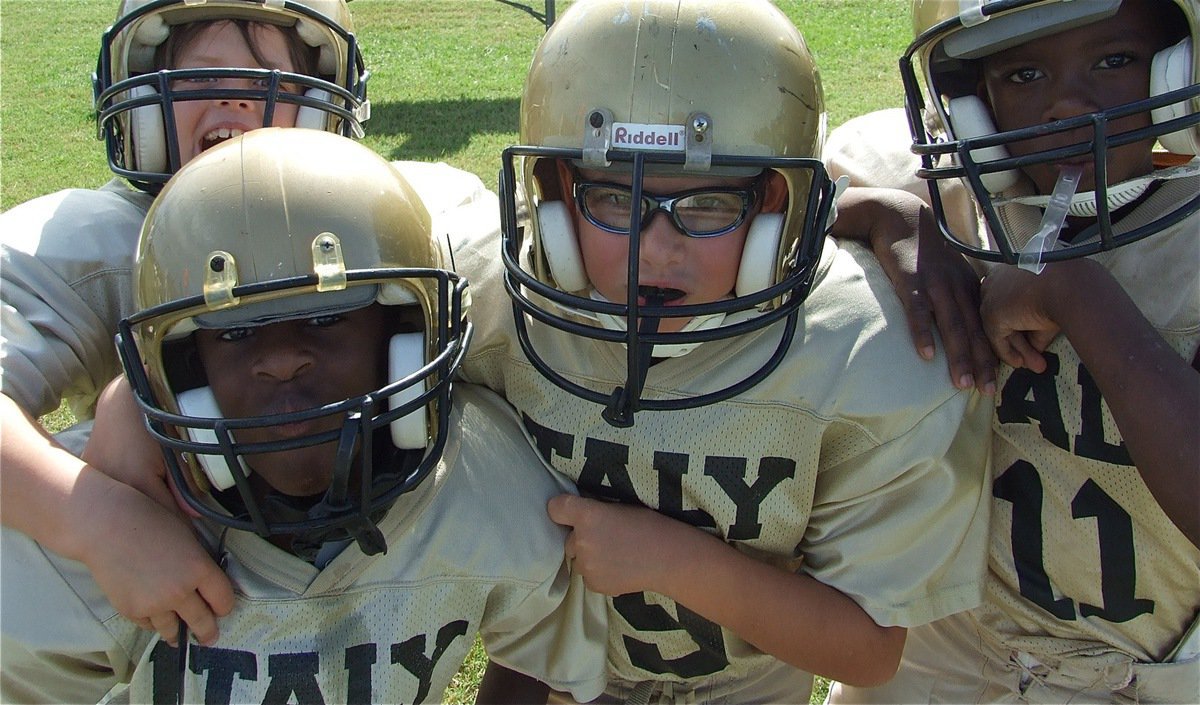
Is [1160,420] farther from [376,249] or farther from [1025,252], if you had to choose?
[376,249]

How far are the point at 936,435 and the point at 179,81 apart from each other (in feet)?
5.02

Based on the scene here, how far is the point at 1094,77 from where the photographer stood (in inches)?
65.4

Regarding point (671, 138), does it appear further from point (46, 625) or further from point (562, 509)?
point (46, 625)

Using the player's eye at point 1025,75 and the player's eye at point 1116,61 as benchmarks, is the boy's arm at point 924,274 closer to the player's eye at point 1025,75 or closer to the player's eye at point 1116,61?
the player's eye at point 1025,75

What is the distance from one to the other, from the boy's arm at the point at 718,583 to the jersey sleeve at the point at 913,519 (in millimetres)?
50

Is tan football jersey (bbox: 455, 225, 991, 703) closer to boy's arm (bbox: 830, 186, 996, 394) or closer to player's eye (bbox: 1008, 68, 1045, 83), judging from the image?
boy's arm (bbox: 830, 186, 996, 394)

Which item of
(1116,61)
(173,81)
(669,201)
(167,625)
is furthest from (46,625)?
(1116,61)

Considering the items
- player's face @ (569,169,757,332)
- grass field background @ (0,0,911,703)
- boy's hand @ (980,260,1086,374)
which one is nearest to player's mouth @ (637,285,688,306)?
player's face @ (569,169,757,332)

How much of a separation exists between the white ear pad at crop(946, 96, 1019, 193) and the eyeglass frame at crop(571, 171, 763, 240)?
1.40 feet

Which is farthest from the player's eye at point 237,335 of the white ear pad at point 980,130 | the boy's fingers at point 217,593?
the white ear pad at point 980,130

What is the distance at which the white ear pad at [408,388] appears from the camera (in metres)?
1.54

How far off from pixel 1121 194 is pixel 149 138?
1.72 meters

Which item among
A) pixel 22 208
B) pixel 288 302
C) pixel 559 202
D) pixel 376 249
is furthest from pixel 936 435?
pixel 22 208

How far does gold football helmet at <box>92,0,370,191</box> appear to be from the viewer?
1.89 meters
